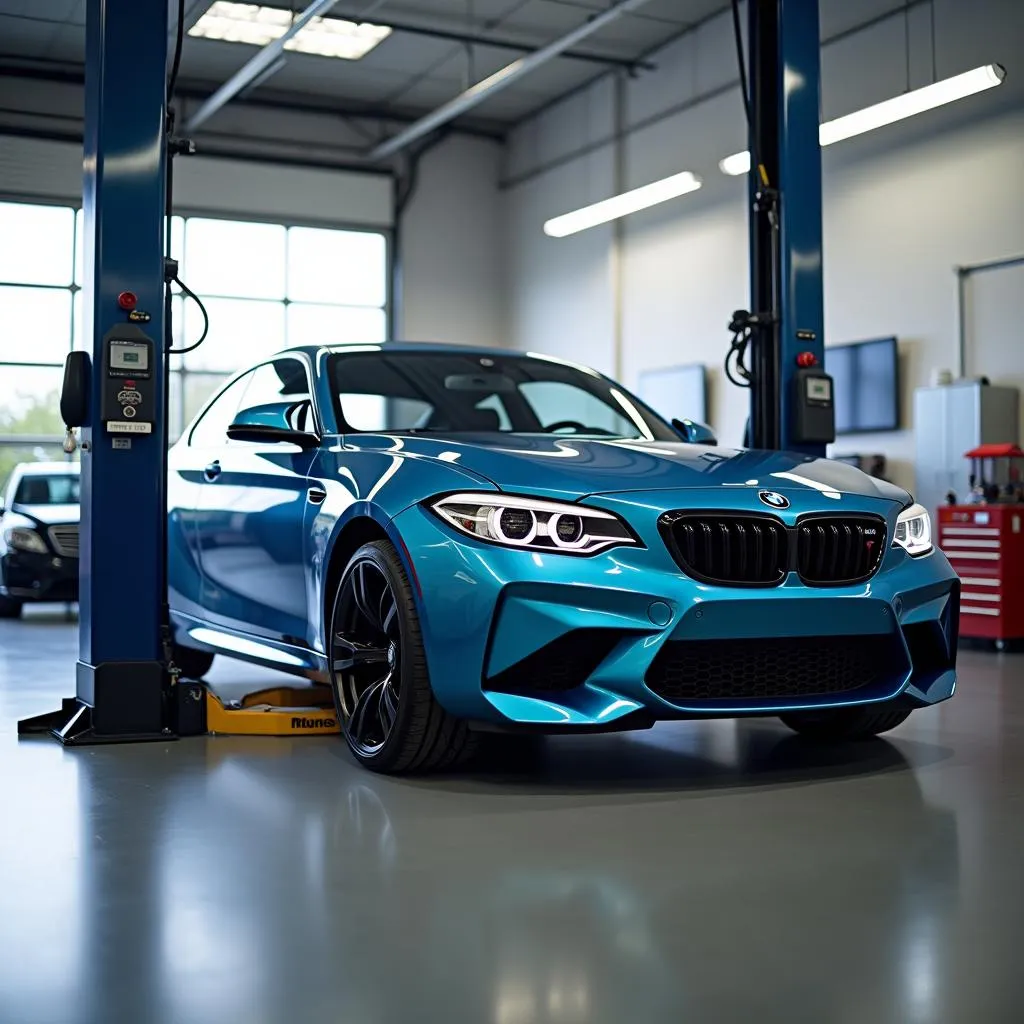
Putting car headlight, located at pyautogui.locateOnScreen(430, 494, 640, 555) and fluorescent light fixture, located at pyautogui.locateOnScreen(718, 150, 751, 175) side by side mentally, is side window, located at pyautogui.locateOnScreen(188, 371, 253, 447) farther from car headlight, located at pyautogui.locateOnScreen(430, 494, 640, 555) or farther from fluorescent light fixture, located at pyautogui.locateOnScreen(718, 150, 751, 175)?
fluorescent light fixture, located at pyautogui.locateOnScreen(718, 150, 751, 175)

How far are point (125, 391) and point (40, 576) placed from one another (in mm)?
6570

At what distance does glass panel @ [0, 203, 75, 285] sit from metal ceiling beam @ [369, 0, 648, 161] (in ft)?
12.6

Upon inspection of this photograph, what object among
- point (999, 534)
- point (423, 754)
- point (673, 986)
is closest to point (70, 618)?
point (999, 534)

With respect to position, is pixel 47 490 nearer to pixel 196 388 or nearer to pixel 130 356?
pixel 196 388

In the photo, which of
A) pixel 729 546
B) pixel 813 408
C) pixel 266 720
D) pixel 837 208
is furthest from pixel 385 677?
pixel 837 208

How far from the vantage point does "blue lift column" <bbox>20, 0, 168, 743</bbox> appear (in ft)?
14.9

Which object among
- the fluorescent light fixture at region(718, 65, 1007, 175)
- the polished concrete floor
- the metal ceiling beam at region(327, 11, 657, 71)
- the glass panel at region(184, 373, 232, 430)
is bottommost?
the polished concrete floor

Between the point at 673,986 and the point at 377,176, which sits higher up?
the point at 377,176

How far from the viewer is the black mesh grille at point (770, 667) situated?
3.45 meters

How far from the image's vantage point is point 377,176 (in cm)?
1739

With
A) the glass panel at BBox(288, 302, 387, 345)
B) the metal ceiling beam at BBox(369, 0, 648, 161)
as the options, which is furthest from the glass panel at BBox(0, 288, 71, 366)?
the metal ceiling beam at BBox(369, 0, 648, 161)

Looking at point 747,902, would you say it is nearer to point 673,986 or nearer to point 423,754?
point 673,986

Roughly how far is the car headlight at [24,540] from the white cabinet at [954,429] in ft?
22.0

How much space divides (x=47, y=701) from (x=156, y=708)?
4.38 feet
